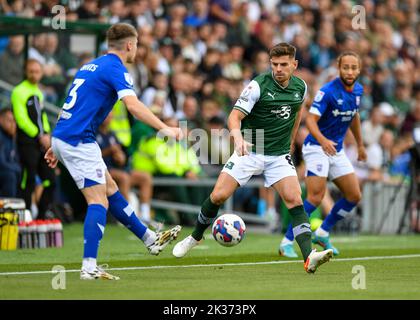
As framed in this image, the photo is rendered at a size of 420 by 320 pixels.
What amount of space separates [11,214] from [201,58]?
958 cm

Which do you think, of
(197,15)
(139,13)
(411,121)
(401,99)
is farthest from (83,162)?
(401,99)

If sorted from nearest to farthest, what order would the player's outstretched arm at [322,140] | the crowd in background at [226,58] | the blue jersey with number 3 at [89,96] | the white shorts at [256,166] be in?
the blue jersey with number 3 at [89,96]
the white shorts at [256,166]
the player's outstretched arm at [322,140]
the crowd in background at [226,58]

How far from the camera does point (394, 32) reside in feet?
98.4

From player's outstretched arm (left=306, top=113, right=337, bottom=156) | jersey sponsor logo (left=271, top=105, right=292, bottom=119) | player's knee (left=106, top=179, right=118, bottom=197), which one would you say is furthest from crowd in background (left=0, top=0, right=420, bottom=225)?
player's knee (left=106, top=179, right=118, bottom=197)

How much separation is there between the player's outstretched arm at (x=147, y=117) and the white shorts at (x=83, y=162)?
25.4 inches

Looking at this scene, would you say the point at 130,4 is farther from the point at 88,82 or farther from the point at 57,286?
the point at 57,286

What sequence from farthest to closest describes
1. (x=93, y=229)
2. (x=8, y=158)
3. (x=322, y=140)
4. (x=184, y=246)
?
(x=8, y=158), (x=322, y=140), (x=184, y=246), (x=93, y=229)

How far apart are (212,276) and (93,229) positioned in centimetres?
140

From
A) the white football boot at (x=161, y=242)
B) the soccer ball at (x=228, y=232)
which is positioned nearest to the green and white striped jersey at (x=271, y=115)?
the soccer ball at (x=228, y=232)

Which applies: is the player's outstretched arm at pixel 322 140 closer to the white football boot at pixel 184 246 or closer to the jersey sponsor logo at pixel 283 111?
the jersey sponsor logo at pixel 283 111

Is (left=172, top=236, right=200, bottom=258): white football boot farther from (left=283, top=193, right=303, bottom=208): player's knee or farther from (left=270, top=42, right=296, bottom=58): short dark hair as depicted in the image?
(left=270, top=42, right=296, bottom=58): short dark hair

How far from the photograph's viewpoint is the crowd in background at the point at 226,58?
19688 millimetres

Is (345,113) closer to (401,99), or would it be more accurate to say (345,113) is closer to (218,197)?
(218,197)

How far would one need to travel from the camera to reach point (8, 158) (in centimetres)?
1819
